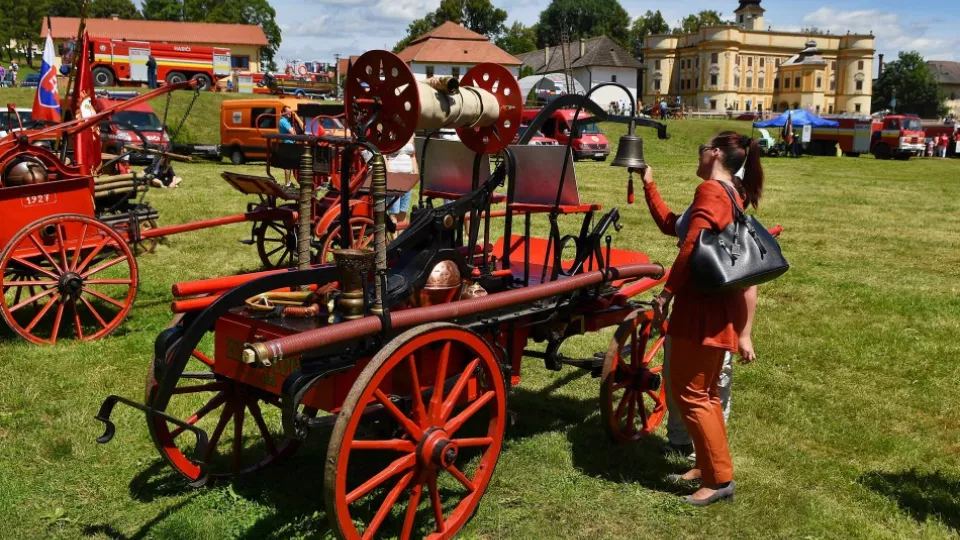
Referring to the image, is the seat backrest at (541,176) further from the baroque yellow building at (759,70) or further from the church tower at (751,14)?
the church tower at (751,14)

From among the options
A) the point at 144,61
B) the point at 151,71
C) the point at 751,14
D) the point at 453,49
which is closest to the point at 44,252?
the point at 151,71

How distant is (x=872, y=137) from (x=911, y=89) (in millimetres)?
74310

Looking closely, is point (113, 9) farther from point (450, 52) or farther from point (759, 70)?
point (759, 70)

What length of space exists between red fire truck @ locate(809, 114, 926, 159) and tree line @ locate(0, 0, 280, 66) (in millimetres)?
56285

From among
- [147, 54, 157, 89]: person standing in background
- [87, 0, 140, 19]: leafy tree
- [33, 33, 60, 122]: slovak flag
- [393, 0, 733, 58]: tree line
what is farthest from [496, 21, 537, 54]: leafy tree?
[33, 33, 60, 122]: slovak flag

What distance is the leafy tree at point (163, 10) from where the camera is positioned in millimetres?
86125

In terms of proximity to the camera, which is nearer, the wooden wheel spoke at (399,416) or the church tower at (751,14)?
the wooden wheel spoke at (399,416)

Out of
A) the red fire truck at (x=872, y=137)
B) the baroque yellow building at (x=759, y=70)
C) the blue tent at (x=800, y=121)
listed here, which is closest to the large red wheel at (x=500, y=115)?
the blue tent at (x=800, y=121)

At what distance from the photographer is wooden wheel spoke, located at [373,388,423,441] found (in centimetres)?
309

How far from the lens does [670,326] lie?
391 cm

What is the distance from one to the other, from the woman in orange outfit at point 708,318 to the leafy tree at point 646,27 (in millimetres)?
112557

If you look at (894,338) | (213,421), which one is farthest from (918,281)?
(213,421)

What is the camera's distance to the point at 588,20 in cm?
10206

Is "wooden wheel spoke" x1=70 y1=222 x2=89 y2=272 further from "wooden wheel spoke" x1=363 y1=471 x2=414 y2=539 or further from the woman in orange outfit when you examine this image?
the woman in orange outfit
